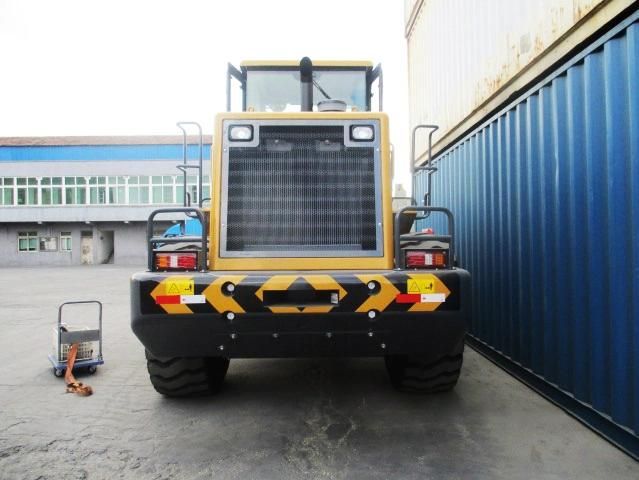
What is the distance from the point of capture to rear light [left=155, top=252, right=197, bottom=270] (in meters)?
3.21

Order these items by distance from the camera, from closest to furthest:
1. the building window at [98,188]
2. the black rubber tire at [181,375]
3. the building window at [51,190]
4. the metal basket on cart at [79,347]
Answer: the black rubber tire at [181,375]
the metal basket on cart at [79,347]
the building window at [98,188]
the building window at [51,190]

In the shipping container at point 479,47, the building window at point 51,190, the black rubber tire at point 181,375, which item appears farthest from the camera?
the building window at point 51,190

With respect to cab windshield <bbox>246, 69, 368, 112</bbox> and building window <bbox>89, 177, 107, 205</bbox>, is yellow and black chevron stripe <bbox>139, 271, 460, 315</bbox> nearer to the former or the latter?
cab windshield <bbox>246, 69, 368, 112</bbox>

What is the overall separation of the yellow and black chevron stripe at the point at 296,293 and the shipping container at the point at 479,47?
2.23 meters

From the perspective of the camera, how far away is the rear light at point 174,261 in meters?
3.21

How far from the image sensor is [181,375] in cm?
387

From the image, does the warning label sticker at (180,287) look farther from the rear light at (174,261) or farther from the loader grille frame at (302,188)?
the loader grille frame at (302,188)

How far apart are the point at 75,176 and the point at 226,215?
32.3m

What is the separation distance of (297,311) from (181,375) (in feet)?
4.82

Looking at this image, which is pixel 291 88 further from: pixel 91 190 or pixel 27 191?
pixel 27 191

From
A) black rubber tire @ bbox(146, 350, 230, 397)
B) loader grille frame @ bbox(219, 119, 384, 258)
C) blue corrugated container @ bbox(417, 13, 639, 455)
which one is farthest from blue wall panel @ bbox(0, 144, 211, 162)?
loader grille frame @ bbox(219, 119, 384, 258)

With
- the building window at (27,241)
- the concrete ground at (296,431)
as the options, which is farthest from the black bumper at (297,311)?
the building window at (27,241)

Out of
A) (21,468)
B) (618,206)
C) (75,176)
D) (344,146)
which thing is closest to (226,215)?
(344,146)

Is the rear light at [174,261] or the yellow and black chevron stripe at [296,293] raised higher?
the rear light at [174,261]
